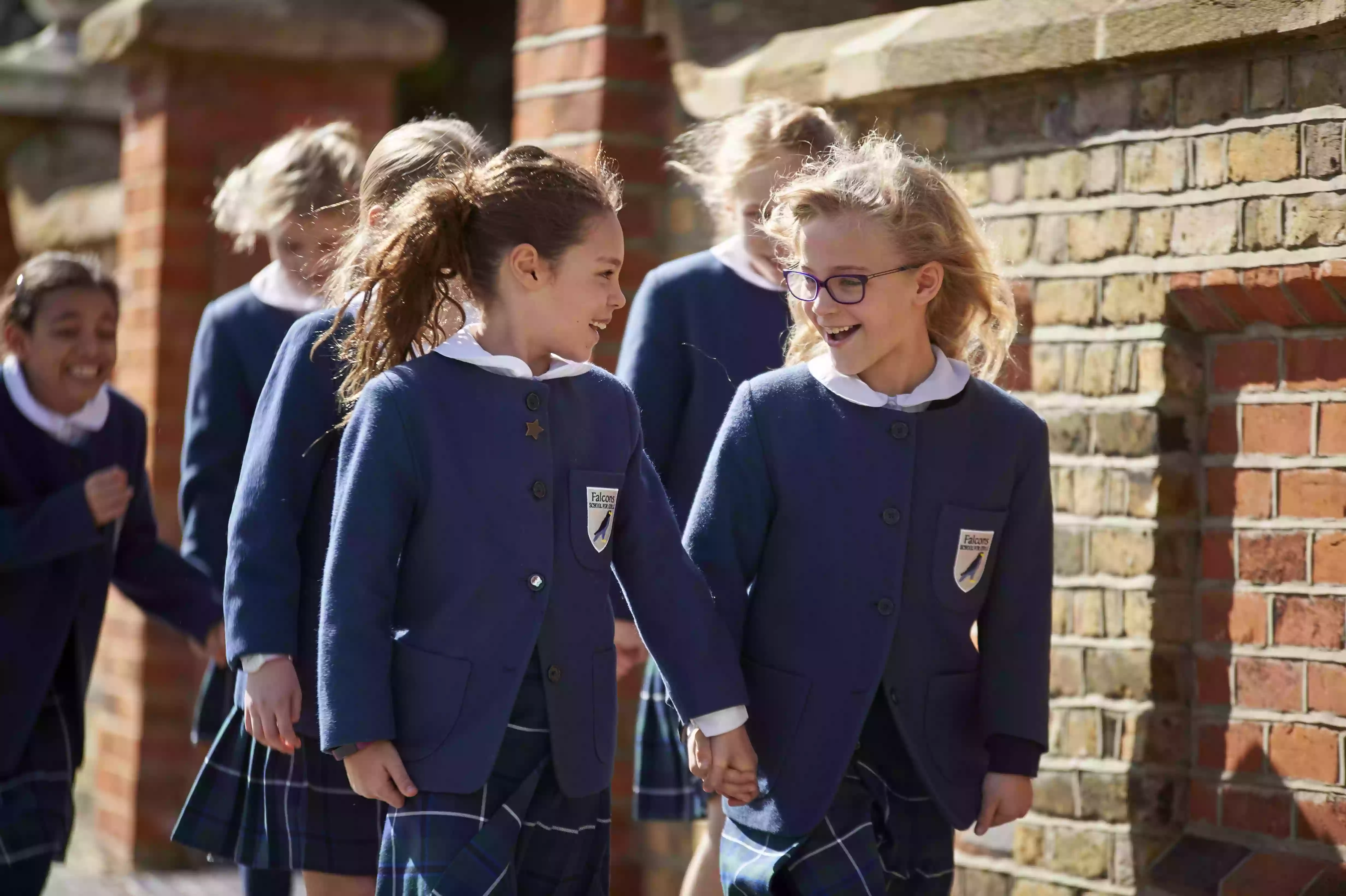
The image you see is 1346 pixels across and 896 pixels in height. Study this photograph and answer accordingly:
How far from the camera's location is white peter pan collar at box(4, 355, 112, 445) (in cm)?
399

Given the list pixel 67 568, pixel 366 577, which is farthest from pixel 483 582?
pixel 67 568

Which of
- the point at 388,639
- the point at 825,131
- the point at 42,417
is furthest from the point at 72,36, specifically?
the point at 388,639

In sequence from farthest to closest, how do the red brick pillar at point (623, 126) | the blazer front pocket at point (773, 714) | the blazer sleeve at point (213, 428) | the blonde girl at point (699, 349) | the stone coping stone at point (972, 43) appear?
the red brick pillar at point (623, 126), the blazer sleeve at point (213, 428), the blonde girl at point (699, 349), the stone coping stone at point (972, 43), the blazer front pocket at point (773, 714)

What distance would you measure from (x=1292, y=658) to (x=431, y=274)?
5.87ft

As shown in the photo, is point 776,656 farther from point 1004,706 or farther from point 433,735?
point 433,735

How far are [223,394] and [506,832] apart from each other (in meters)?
1.59

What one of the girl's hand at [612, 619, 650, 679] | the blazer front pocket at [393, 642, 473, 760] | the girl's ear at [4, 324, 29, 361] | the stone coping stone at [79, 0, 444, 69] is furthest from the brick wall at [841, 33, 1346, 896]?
the stone coping stone at [79, 0, 444, 69]

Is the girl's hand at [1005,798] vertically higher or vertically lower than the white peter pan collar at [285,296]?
lower

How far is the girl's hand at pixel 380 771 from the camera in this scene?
263 cm

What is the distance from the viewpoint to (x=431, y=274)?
112 inches

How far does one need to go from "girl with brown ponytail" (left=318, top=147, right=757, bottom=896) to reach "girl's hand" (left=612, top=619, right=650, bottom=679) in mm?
774

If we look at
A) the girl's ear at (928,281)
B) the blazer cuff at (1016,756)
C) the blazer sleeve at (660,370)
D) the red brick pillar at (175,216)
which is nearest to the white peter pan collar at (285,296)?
the blazer sleeve at (660,370)

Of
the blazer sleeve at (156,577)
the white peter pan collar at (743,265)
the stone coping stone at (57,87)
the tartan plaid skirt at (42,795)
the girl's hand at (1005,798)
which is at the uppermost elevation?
the stone coping stone at (57,87)

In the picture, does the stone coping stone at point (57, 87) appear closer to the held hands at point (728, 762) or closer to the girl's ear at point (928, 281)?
the girl's ear at point (928, 281)
